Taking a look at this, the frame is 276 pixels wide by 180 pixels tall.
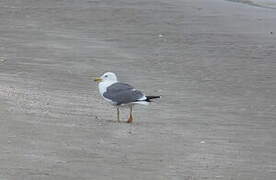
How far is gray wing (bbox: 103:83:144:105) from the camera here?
39.0 feet

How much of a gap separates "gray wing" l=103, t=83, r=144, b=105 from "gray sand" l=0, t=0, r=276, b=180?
28 cm

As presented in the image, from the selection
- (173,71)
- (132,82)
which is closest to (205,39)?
(173,71)

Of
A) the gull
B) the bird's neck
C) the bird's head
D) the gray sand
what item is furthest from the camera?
the bird's head

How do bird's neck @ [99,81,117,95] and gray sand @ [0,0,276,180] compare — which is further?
bird's neck @ [99,81,117,95]

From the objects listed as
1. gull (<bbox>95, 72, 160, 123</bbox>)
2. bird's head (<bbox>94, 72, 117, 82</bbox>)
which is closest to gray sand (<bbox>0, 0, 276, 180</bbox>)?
gull (<bbox>95, 72, 160, 123</bbox>)

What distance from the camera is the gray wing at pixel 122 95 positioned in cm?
1190

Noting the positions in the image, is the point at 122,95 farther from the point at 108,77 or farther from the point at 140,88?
the point at 140,88

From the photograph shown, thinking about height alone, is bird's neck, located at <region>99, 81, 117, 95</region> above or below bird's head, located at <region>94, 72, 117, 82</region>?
below

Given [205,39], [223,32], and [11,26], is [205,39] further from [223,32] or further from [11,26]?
[11,26]

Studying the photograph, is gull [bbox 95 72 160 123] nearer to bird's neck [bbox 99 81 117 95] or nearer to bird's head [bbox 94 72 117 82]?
bird's neck [bbox 99 81 117 95]

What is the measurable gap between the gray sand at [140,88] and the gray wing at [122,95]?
284mm

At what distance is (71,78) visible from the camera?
49.6 ft

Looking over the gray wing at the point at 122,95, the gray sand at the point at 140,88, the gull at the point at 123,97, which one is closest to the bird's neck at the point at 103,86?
the gull at the point at 123,97

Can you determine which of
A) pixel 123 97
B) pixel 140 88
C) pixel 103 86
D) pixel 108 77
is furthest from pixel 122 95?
pixel 140 88
